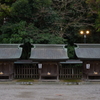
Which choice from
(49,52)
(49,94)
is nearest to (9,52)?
(49,52)

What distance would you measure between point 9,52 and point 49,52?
3.61 metres

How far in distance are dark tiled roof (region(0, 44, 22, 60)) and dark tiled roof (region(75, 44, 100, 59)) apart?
5288 millimetres

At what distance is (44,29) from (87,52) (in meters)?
7.35

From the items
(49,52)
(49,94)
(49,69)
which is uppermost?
(49,52)

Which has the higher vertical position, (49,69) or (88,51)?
(88,51)

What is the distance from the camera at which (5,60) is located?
12148 millimetres

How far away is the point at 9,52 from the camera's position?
12.7 metres

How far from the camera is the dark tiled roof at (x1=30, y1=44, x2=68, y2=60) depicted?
1202cm

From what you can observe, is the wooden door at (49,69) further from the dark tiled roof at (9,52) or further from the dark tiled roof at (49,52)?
the dark tiled roof at (9,52)

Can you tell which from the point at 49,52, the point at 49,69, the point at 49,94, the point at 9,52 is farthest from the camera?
the point at 49,52

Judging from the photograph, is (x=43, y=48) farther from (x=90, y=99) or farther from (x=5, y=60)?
(x=90, y=99)

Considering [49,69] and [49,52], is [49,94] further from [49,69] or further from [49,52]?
[49,52]

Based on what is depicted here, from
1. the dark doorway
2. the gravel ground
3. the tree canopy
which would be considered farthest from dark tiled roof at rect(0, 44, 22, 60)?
the gravel ground

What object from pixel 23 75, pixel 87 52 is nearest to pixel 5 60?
pixel 23 75
